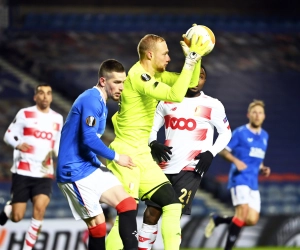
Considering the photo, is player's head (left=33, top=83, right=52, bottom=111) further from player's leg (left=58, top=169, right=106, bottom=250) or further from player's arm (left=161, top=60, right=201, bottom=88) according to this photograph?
player's leg (left=58, top=169, right=106, bottom=250)

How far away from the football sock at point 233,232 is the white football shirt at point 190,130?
287 cm

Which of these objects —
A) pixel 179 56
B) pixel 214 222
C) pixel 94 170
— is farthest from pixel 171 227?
pixel 179 56

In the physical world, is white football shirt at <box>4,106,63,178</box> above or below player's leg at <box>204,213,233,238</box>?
above

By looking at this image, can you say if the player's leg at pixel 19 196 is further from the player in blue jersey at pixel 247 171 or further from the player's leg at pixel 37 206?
the player in blue jersey at pixel 247 171

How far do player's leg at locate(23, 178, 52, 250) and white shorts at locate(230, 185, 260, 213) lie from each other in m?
2.45

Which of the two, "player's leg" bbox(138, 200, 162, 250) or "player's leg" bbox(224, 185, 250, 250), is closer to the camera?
"player's leg" bbox(138, 200, 162, 250)

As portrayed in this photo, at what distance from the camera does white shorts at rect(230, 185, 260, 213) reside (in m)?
10.0

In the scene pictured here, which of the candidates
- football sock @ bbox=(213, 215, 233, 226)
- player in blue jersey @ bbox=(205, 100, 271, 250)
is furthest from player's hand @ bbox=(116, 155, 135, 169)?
football sock @ bbox=(213, 215, 233, 226)

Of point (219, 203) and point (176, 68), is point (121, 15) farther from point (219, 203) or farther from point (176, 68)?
point (219, 203)

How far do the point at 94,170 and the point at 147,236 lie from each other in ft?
3.34

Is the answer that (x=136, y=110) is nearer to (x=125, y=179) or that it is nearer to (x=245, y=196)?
(x=125, y=179)

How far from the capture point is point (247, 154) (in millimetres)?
10086

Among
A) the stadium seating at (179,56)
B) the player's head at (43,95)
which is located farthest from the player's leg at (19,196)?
the stadium seating at (179,56)

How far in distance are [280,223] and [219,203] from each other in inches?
106
